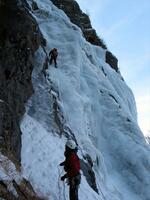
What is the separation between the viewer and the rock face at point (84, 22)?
1567 inches

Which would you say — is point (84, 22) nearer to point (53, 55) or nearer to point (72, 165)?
point (53, 55)

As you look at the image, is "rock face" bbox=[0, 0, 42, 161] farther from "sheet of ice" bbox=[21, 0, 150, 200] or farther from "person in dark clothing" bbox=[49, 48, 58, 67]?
"person in dark clothing" bbox=[49, 48, 58, 67]

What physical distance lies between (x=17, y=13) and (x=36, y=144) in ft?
19.1

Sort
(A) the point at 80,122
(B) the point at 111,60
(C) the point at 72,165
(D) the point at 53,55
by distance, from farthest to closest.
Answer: (B) the point at 111,60, (D) the point at 53,55, (A) the point at 80,122, (C) the point at 72,165

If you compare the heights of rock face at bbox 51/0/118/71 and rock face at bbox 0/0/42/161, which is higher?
rock face at bbox 51/0/118/71

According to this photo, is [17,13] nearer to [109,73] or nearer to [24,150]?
[24,150]

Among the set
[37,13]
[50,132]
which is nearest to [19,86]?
[50,132]

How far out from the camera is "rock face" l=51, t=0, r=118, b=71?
39.8 m

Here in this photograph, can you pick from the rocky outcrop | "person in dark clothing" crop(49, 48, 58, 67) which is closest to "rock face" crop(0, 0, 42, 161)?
"person in dark clothing" crop(49, 48, 58, 67)

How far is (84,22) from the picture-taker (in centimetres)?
4159

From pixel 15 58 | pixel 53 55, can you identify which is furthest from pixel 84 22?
pixel 15 58

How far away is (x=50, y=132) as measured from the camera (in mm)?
21578

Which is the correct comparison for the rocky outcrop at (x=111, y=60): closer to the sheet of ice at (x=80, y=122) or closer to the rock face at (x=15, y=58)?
the sheet of ice at (x=80, y=122)

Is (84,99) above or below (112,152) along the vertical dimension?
above
